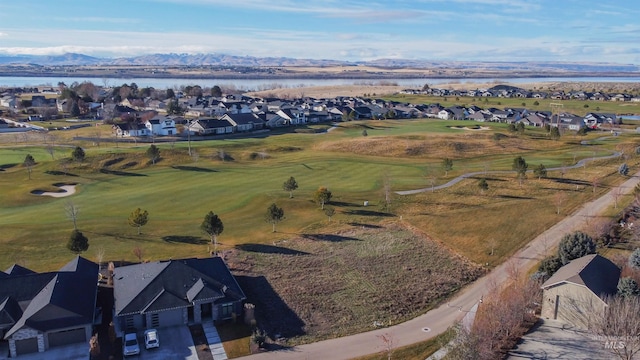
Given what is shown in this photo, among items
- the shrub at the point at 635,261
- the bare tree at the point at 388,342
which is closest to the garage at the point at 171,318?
the bare tree at the point at 388,342

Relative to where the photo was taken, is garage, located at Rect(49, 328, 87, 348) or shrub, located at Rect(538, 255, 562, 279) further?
shrub, located at Rect(538, 255, 562, 279)

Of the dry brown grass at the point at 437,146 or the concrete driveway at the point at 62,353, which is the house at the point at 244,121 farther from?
the concrete driveway at the point at 62,353

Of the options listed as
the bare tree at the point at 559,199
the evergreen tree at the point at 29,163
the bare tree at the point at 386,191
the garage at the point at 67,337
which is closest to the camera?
the garage at the point at 67,337

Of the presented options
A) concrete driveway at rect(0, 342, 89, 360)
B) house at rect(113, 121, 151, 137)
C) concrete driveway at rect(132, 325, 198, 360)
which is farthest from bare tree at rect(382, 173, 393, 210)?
house at rect(113, 121, 151, 137)

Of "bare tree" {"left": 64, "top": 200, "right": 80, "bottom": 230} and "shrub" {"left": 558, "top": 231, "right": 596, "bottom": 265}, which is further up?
"shrub" {"left": 558, "top": 231, "right": 596, "bottom": 265}

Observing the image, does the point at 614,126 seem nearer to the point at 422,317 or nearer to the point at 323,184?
the point at 323,184

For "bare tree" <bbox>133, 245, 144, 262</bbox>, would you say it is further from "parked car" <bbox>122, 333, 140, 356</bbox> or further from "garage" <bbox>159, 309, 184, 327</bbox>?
"parked car" <bbox>122, 333, 140, 356</bbox>

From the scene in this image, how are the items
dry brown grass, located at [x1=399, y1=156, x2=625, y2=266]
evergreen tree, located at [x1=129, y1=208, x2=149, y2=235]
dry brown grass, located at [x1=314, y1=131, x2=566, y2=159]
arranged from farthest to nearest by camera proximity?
dry brown grass, located at [x1=314, y1=131, x2=566, y2=159]
dry brown grass, located at [x1=399, y1=156, x2=625, y2=266]
evergreen tree, located at [x1=129, y1=208, x2=149, y2=235]

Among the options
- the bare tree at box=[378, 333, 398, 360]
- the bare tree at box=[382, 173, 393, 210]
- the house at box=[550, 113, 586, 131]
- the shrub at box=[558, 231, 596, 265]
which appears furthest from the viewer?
the house at box=[550, 113, 586, 131]
